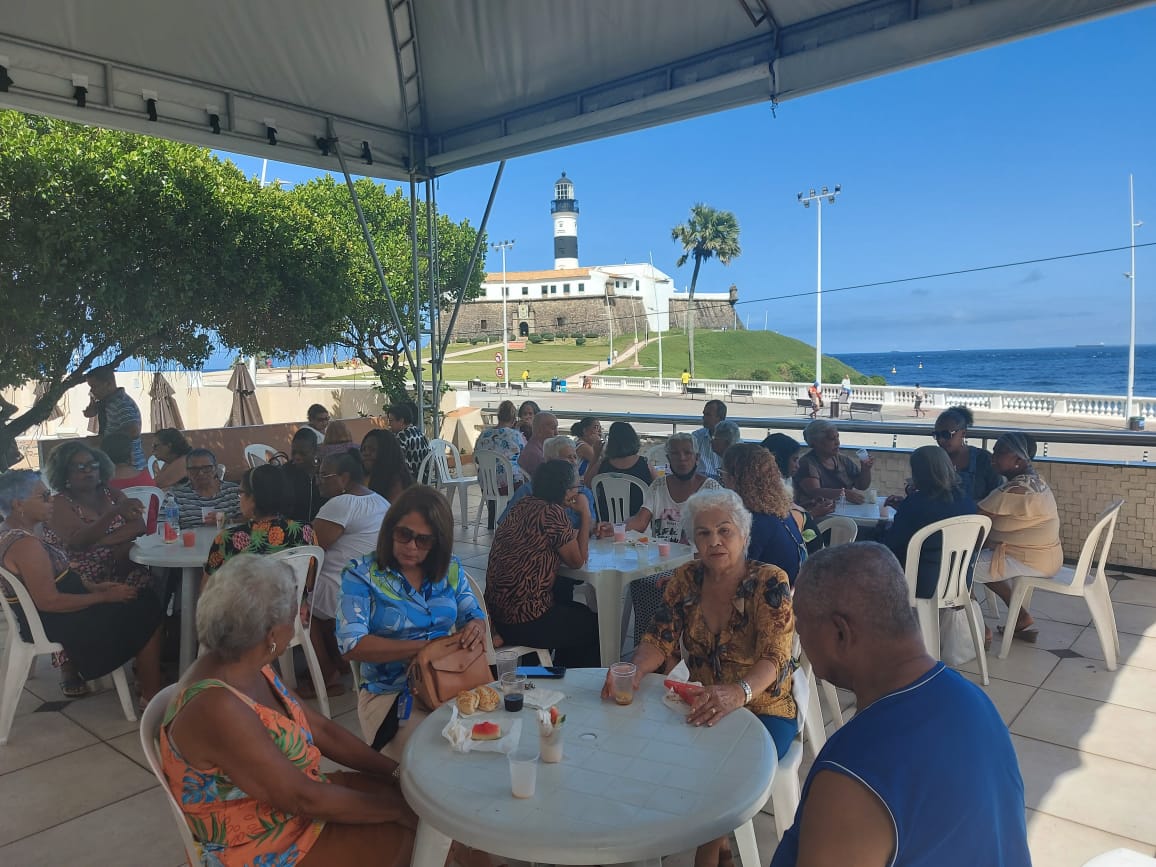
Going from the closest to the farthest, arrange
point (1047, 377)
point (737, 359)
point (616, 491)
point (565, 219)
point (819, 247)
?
1. point (616, 491)
2. point (819, 247)
3. point (737, 359)
4. point (1047, 377)
5. point (565, 219)

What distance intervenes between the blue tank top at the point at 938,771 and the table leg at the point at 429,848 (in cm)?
93

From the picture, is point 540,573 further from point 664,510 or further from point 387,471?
point 664,510

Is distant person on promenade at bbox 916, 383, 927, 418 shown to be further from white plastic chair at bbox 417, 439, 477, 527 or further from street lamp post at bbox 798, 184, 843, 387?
white plastic chair at bbox 417, 439, 477, 527

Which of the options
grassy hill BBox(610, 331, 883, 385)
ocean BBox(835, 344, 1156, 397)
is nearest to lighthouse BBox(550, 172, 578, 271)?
grassy hill BBox(610, 331, 883, 385)

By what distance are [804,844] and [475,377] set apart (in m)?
53.2

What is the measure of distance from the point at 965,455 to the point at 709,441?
167cm

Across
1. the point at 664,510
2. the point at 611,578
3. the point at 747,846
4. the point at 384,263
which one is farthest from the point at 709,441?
the point at 384,263

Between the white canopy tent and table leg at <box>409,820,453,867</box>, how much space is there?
423cm

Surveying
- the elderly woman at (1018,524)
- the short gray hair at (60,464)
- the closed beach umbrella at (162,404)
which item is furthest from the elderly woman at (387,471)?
the closed beach umbrella at (162,404)

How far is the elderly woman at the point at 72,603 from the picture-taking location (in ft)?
9.98

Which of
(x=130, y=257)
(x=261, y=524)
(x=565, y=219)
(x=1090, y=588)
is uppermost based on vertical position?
(x=565, y=219)

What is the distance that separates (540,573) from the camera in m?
2.92

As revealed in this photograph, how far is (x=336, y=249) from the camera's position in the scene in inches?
381

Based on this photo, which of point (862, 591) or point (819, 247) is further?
point (819, 247)
